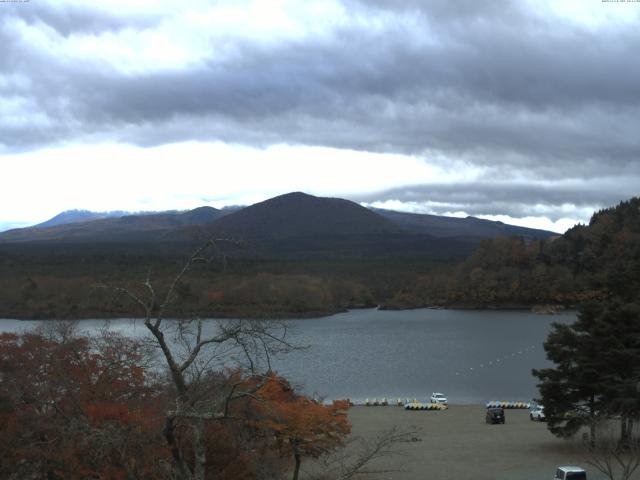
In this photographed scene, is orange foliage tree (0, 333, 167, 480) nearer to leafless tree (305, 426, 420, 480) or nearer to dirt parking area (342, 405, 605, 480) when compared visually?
leafless tree (305, 426, 420, 480)

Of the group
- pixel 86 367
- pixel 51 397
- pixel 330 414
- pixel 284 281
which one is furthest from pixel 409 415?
pixel 284 281

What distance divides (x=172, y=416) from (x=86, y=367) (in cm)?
1120

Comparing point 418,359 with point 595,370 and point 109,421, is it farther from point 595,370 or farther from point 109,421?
point 109,421

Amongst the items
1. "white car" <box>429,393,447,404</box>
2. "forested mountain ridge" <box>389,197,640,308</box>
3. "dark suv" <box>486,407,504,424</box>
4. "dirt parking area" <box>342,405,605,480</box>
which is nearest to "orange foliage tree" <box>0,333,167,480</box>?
"dirt parking area" <box>342,405,605,480</box>

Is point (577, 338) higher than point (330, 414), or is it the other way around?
point (577, 338)

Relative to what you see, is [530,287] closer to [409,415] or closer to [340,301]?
[340,301]

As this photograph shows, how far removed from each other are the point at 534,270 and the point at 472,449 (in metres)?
86.1

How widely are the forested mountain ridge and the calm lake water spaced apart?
1950cm

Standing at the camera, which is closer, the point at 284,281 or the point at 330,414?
the point at 330,414

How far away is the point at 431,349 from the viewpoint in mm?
54625

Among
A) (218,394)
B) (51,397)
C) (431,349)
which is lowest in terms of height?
(431,349)

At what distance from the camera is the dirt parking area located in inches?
727

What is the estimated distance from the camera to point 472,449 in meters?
21.8

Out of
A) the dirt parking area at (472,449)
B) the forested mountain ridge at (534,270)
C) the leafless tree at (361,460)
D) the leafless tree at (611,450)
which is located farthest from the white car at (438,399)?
the forested mountain ridge at (534,270)
